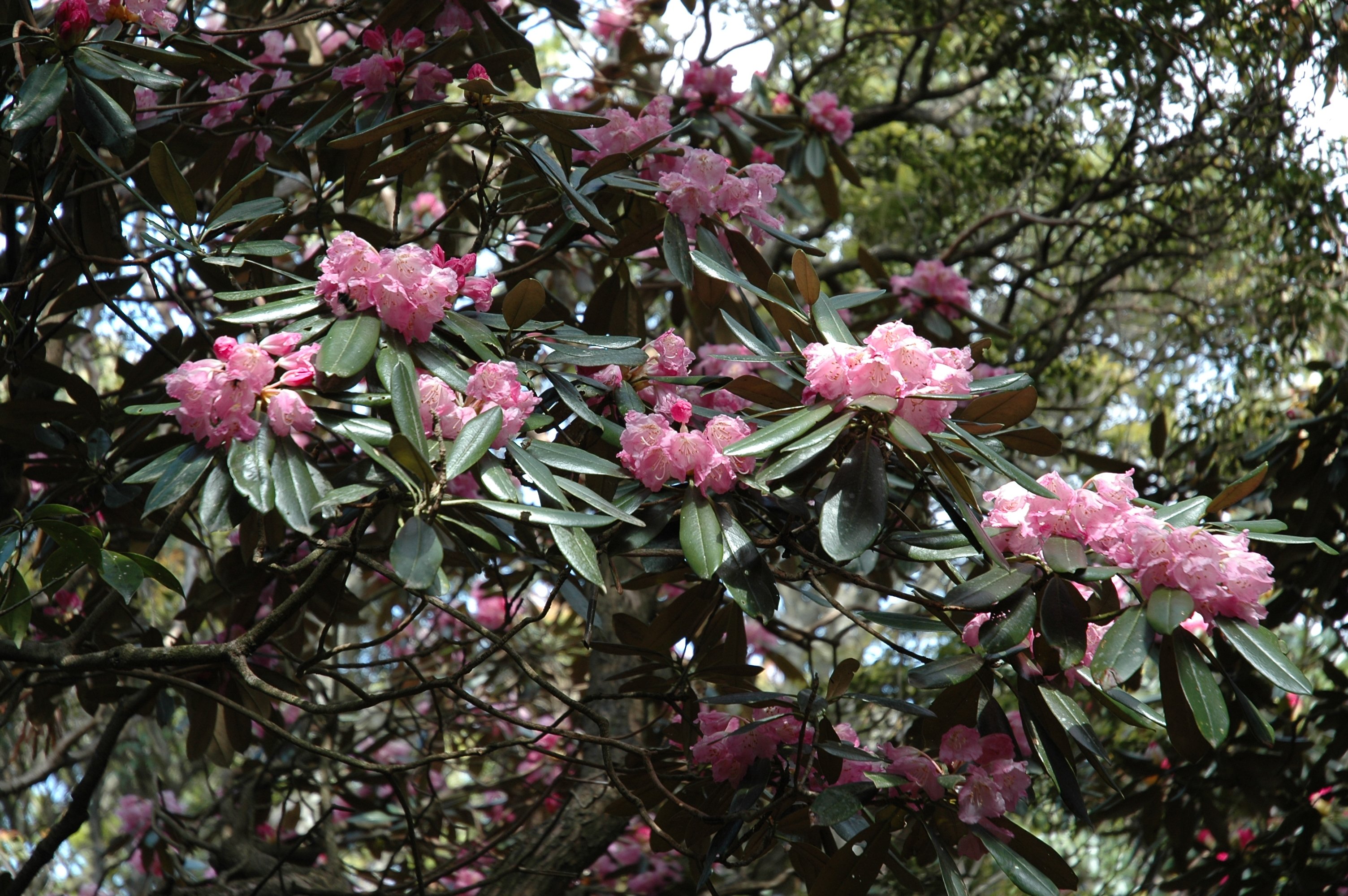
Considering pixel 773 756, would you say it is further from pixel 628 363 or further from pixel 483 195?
pixel 483 195

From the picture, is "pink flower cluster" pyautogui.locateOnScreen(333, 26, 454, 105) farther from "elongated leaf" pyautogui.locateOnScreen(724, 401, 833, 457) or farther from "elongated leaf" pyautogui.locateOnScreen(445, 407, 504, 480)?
"elongated leaf" pyautogui.locateOnScreen(724, 401, 833, 457)

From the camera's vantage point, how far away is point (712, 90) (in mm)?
2500

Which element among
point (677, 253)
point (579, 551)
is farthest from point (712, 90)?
point (579, 551)

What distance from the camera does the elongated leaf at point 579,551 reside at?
1197mm

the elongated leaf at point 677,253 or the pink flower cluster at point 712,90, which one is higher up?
the pink flower cluster at point 712,90

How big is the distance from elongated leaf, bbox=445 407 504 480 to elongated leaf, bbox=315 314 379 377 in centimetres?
15

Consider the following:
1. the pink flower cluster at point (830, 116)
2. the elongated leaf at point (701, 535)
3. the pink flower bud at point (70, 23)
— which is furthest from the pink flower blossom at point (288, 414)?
the pink flower cluster at point (830, 116)

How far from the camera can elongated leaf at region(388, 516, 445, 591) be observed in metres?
1.07

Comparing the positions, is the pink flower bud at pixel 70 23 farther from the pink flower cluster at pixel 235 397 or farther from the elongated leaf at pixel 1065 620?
the elongated leaf at pixel 1065 620

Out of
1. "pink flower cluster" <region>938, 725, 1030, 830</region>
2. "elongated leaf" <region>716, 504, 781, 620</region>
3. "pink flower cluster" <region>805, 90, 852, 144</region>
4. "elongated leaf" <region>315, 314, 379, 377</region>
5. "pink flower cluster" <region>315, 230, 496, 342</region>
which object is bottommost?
"pink flower cluster" <region>938, 725, 1030, 830</region>

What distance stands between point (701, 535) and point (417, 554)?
0.37m

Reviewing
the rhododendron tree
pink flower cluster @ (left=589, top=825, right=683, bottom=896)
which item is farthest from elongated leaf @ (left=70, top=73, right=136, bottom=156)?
pink flower cluster @ (left=589, top=825, right=683, bottom=896)

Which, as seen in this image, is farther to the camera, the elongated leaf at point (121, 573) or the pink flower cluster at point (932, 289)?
the pink flower cluster at point (932, 289)

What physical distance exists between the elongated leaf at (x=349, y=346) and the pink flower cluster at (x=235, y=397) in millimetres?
32
